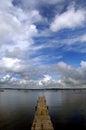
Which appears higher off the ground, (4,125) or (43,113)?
(43,113)

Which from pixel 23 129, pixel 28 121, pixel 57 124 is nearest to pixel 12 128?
pixel 23 129

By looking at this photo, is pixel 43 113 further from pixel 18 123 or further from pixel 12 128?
pixel 18 123

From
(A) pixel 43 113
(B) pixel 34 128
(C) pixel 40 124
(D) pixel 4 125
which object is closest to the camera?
(B) pixel 34 128

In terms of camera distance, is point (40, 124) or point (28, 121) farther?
point (28, 121)

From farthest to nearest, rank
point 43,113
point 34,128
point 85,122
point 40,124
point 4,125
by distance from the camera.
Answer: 1. point 85,122
2. point 4,125
3. point 43,113
4. point 40,124
5. point 34,128

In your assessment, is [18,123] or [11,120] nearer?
[18,123]

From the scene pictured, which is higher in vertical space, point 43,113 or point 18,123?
point 43,113

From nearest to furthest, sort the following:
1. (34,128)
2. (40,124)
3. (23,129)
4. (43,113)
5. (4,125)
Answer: (34,128) < (40,124) < (43,113) < (23,129) < (4,125)

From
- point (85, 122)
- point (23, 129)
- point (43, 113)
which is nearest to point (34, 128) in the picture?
point (43, 113)

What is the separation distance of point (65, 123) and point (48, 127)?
3426 cm

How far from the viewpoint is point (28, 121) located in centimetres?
7931

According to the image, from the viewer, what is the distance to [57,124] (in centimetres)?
7412

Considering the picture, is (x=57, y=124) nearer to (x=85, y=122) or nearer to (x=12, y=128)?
(x=85, y=122)

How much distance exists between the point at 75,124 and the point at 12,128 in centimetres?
2430
